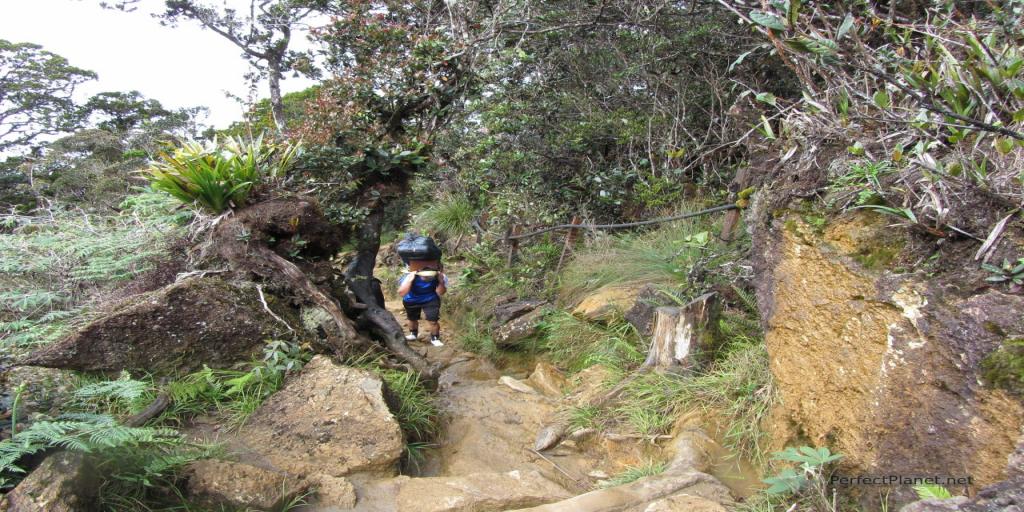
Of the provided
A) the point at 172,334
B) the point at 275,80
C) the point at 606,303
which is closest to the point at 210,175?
the point at 172,334

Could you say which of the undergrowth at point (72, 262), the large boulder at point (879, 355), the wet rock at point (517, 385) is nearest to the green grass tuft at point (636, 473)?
the large boulder at point (879, 355)

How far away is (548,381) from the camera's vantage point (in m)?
4.73

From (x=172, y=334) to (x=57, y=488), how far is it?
5.08ft

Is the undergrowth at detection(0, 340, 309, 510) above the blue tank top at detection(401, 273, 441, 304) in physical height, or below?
above

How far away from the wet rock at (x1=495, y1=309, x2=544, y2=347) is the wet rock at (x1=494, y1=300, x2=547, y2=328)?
8 centimetres

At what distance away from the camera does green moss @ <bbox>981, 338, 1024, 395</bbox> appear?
5.62ft

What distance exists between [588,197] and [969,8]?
11.9 ft

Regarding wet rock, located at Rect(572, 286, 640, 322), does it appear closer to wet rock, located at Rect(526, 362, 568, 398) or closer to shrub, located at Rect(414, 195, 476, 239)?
wet rock, located at Rect(526, 362, 568, 398)

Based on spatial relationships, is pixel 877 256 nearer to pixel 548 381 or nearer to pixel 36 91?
pixel 548 381

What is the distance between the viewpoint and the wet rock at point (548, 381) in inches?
181

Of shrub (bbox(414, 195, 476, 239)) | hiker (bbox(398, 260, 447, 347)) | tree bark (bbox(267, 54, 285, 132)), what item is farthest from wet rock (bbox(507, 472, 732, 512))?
tree bark (bbox(267, 54, 285, 132))

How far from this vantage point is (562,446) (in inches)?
143

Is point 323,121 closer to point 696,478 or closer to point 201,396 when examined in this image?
point 201,396

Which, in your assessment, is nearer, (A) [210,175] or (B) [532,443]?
(B) [532,443]
